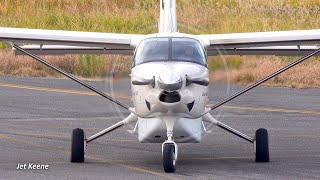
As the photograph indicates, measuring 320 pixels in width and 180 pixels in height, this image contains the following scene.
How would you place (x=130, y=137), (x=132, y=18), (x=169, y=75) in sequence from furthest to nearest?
(x=132, y=18)
(x=130, y=137)
(x=169, y=75)

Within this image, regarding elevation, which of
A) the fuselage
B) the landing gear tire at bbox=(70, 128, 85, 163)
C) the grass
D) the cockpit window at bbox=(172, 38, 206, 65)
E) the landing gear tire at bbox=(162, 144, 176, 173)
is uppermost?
the cockpit window at bbox=(172, 38, 206, 65)

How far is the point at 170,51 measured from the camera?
1526cm

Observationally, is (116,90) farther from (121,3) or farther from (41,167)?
(121,3)

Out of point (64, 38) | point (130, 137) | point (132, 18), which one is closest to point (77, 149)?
point (64, 38)

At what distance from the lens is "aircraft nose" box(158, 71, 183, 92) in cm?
1406

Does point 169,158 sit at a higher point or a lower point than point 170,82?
lower

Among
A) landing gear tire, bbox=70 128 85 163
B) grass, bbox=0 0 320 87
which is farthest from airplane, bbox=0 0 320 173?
grass, bbox=0 0 320 87

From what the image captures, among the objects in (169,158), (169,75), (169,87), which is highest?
(169,75)

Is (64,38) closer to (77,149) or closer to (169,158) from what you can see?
(77,149)

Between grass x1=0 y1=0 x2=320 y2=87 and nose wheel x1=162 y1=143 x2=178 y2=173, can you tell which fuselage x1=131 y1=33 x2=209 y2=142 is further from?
grass x1=0 y1=0 x2=320 y2=87

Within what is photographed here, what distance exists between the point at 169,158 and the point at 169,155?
47 mm

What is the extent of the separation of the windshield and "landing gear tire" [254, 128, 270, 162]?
157 centimetres

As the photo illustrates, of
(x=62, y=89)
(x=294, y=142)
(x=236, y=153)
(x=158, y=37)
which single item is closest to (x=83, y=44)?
(x=158, y=37)

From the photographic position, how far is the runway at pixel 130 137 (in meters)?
15.2
